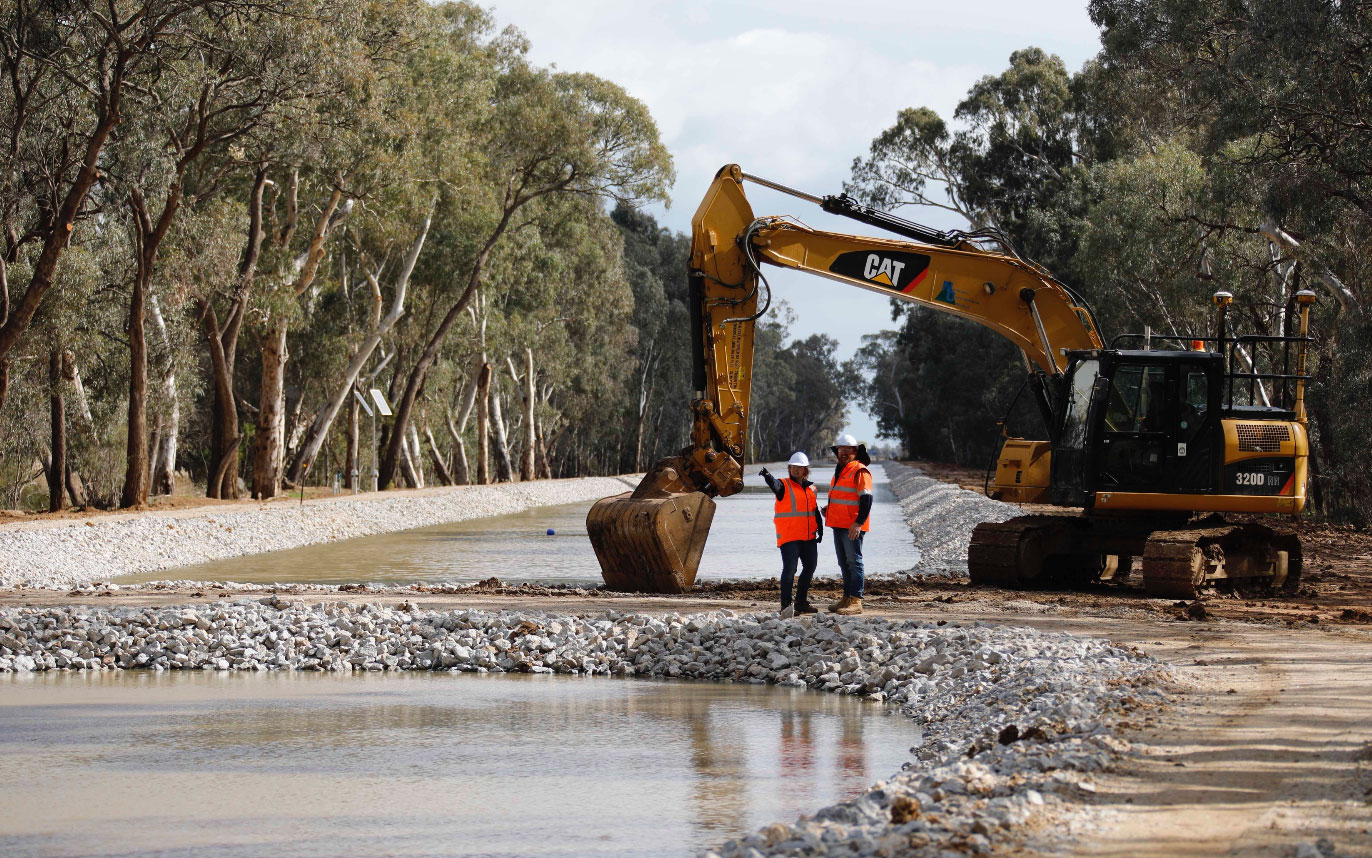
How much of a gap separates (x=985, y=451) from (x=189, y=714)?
73.1 meters

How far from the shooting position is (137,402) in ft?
92.5

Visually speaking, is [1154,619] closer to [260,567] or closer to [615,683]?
[615,683]

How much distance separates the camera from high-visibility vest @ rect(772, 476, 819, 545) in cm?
1301

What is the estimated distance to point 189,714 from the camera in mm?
10352

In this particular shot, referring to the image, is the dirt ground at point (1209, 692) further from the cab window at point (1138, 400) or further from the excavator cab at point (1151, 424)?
the cab window at point (1138, 400)

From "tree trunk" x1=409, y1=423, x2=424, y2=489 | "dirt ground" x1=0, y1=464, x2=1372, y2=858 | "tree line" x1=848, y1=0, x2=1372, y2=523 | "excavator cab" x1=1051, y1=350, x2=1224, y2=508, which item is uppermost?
"tree line" x1=848, y1=0, x2=1372, y2=523

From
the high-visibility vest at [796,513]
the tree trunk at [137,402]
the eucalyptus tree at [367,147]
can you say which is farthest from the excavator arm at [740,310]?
the tree trunk at [137,402]

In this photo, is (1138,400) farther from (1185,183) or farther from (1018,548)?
(1185,183)

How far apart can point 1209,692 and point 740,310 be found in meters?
8.15

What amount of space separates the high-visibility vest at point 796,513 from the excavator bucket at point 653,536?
8.90ft

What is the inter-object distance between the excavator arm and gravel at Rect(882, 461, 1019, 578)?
176 inches

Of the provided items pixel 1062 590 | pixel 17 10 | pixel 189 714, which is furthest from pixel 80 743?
pixel 17 10

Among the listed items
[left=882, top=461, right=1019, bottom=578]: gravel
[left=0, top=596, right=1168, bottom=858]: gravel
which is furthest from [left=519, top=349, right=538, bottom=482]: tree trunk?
[left=0, top=596, right=1168, bottom=858]: gravel

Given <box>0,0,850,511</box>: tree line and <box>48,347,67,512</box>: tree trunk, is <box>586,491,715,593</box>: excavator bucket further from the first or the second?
<box>48,347,67,512</box>: tree trunk
